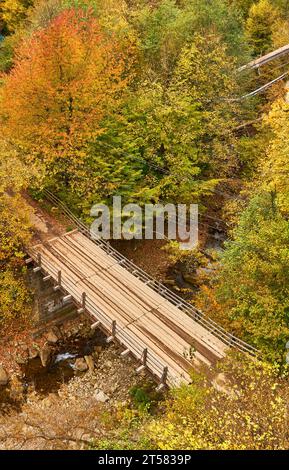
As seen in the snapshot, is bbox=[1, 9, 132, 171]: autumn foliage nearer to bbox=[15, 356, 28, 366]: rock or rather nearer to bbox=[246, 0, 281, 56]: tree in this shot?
bbox=[15, 356, 28, 366]: rock

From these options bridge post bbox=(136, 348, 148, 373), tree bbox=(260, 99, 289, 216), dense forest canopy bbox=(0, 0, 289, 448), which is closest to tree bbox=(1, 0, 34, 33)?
dense forest canopy bbox=(0, 0, 289, 448)

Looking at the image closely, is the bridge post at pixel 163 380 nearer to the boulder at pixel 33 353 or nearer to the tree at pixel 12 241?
the boulder at pixel 33 353

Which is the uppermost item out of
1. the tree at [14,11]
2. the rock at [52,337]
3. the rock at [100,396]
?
the tree at [14,11]

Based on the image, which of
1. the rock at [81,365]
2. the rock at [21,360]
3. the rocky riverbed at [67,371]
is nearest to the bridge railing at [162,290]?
the rocky riverbed at [67,371]

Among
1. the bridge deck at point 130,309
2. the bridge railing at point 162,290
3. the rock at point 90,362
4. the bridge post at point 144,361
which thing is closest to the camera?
the bridge post at point 144,361

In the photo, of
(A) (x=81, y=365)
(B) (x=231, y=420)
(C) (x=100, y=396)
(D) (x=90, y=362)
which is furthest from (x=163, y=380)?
(A) (x=81, y=365)

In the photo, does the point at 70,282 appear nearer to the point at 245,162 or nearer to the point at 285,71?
the point at 245,162
